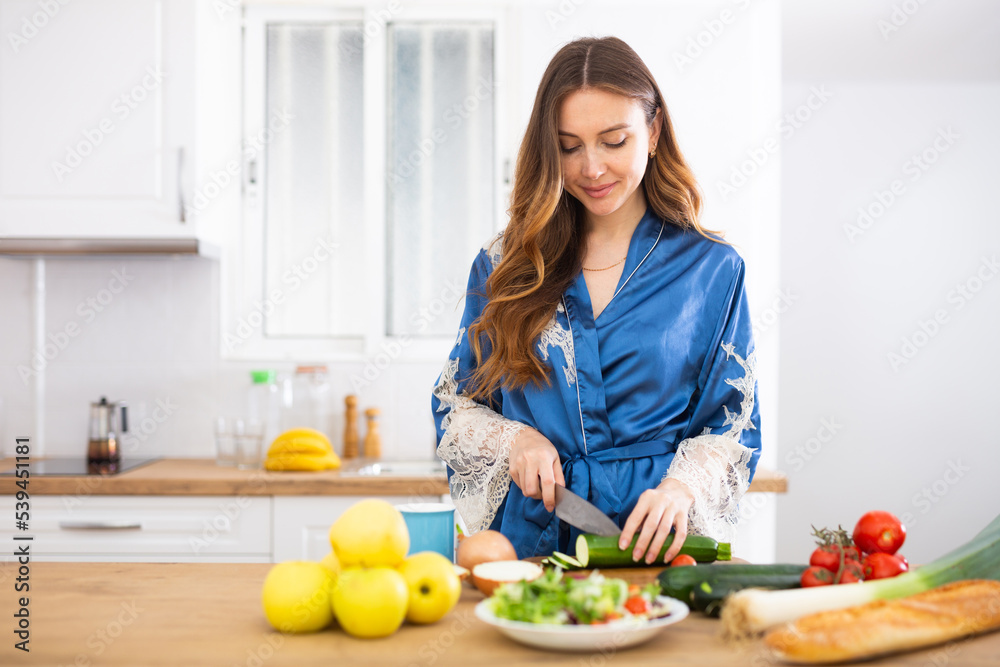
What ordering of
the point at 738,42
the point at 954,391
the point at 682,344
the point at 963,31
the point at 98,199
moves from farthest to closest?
the point at 954,391, the point at 963,31, the point at 738,42, the point at 98,199, the point at 682,344

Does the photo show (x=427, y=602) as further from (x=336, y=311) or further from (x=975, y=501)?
(x=975, y=501)

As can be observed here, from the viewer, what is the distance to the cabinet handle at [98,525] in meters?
2.26

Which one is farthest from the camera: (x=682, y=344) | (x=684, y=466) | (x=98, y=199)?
(x=98, y=199)

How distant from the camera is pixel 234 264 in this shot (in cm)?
284

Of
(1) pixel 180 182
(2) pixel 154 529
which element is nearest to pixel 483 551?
(2) pixel 154 529

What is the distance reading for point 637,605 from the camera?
2.63ft

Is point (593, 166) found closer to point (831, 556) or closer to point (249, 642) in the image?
point (831, 556)

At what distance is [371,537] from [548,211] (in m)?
0.72

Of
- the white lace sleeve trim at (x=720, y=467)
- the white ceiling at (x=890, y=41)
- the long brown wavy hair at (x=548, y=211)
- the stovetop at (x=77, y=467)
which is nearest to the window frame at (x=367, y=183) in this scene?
the stovetop at (x=77, y=467)

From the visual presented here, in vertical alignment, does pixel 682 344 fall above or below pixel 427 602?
above

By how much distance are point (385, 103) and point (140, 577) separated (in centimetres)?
214

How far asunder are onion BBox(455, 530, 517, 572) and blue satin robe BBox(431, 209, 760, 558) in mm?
292

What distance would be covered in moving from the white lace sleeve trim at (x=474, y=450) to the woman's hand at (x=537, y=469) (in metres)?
0.06

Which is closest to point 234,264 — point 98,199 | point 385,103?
point 98,199
